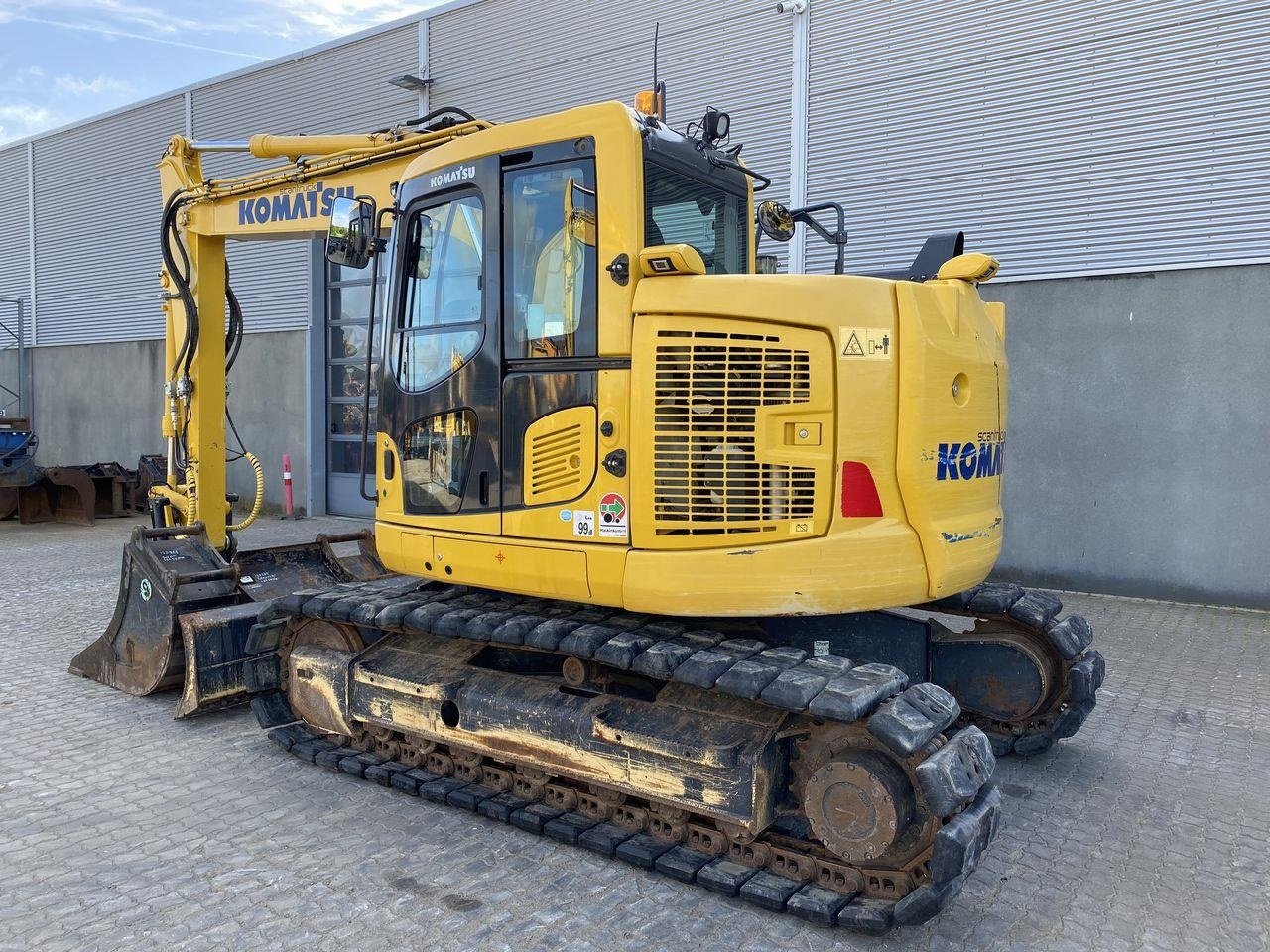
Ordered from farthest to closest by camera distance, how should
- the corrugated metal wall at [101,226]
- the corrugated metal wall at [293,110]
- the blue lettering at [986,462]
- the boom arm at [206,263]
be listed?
1. the corrugated metal wall at [101,226]
2. the corrugated metal wall at [293,110]
3. the boom arm at [206,263]
4. the blue lettering at [986,462]

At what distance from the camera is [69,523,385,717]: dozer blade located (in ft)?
18.8

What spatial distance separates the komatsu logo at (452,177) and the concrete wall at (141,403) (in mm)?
11989

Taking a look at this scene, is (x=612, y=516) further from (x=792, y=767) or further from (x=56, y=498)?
(x=56, y=498)

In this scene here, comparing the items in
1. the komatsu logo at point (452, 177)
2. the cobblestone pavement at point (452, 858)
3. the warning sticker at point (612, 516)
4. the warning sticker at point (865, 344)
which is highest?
the komatsu logo at point (452, 177)

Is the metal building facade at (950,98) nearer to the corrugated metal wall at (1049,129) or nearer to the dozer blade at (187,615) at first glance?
the corrugated metal wall at (1049,129)

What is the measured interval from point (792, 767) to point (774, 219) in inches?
114

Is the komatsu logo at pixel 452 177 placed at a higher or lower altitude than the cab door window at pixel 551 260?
higher

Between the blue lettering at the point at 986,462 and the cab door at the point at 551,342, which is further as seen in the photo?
the blue lettering at the point at 986,462

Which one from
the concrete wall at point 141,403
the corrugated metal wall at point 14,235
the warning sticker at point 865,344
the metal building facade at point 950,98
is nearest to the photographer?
the warning sticker at point 865,344

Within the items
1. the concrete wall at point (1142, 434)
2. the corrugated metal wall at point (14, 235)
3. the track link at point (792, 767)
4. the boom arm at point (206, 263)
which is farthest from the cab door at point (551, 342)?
the corrugated metal wall at point (14, 235)

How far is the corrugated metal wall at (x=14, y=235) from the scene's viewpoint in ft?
71.8

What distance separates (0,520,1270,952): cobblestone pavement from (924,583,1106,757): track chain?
6.3 inches

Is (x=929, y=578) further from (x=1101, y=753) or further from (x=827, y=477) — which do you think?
(x=1101, y=753)

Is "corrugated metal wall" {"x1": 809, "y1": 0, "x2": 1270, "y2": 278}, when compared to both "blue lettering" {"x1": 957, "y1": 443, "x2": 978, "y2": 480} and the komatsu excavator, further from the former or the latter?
"blue lettering" {"x1": 957, "y1": 443, "x2": 978, "y2": 480}
